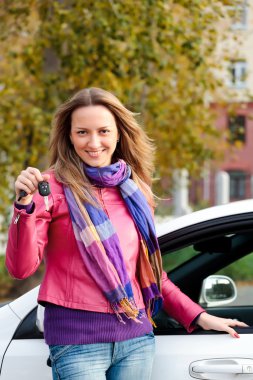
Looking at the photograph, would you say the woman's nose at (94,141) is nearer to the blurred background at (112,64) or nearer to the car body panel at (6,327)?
the car body panel at (6,327)

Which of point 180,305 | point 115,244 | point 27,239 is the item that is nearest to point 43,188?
point 27,239

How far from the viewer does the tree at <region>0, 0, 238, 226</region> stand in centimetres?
884

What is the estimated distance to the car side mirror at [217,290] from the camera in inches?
166

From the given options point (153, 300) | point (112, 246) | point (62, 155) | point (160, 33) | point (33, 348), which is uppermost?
point (160, 33)

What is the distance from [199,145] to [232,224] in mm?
9272

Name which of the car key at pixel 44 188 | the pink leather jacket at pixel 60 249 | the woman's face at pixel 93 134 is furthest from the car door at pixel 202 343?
the car key at pixel 44 188

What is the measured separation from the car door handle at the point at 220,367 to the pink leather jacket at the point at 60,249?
393 millimetres

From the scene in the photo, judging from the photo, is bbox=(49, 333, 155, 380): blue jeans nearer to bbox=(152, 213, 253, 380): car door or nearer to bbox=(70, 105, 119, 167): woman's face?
bbox=(152, 213, 253, 380): car door

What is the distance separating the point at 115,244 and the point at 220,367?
0.66m

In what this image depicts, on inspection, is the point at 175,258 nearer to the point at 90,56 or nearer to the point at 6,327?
the point at 90,56

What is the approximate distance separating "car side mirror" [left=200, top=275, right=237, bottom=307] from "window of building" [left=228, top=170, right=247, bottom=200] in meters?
36.8

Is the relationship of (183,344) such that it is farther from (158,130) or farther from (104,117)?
(158,130)

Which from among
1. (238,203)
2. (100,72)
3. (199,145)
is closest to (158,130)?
(199,145)

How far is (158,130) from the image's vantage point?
13242mm
